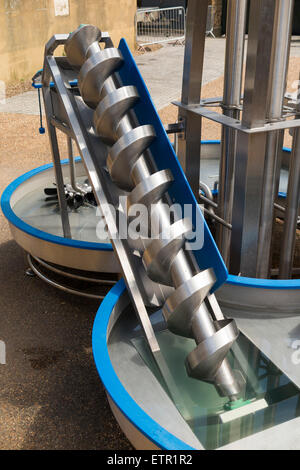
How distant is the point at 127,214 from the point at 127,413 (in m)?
1.03

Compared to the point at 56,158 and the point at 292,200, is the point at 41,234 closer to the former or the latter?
the point at 56,158

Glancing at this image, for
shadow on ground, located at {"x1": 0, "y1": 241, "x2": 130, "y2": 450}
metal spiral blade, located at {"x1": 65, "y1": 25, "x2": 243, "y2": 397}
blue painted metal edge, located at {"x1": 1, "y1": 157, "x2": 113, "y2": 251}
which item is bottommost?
shadow on ground, located at {"x1": 0, "y1": 241, "x2": 130, "y2": 450}

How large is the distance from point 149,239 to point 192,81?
147 centimetres

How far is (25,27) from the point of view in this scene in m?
11.2

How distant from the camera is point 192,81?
3.42 meters

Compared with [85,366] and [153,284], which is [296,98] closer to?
[153,284]

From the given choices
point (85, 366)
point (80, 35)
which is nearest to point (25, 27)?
point (80, 35)

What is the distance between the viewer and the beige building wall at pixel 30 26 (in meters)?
10.8

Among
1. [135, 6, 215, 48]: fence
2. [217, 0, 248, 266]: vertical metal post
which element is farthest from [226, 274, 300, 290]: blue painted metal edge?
[135, 6, 215, 48]: fence

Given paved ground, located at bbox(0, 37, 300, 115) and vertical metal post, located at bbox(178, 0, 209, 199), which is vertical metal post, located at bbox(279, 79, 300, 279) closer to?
vertical metal post, located at bbox(178, 0, 209, 199)

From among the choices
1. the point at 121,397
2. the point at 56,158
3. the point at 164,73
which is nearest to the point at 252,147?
the point at 121,397

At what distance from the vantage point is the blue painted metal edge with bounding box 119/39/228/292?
237 cm

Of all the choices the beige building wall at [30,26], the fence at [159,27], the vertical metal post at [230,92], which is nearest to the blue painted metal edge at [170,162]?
the vertical metal post at [230,92]

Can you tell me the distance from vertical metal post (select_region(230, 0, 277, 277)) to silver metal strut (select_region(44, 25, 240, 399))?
1.52 ft
